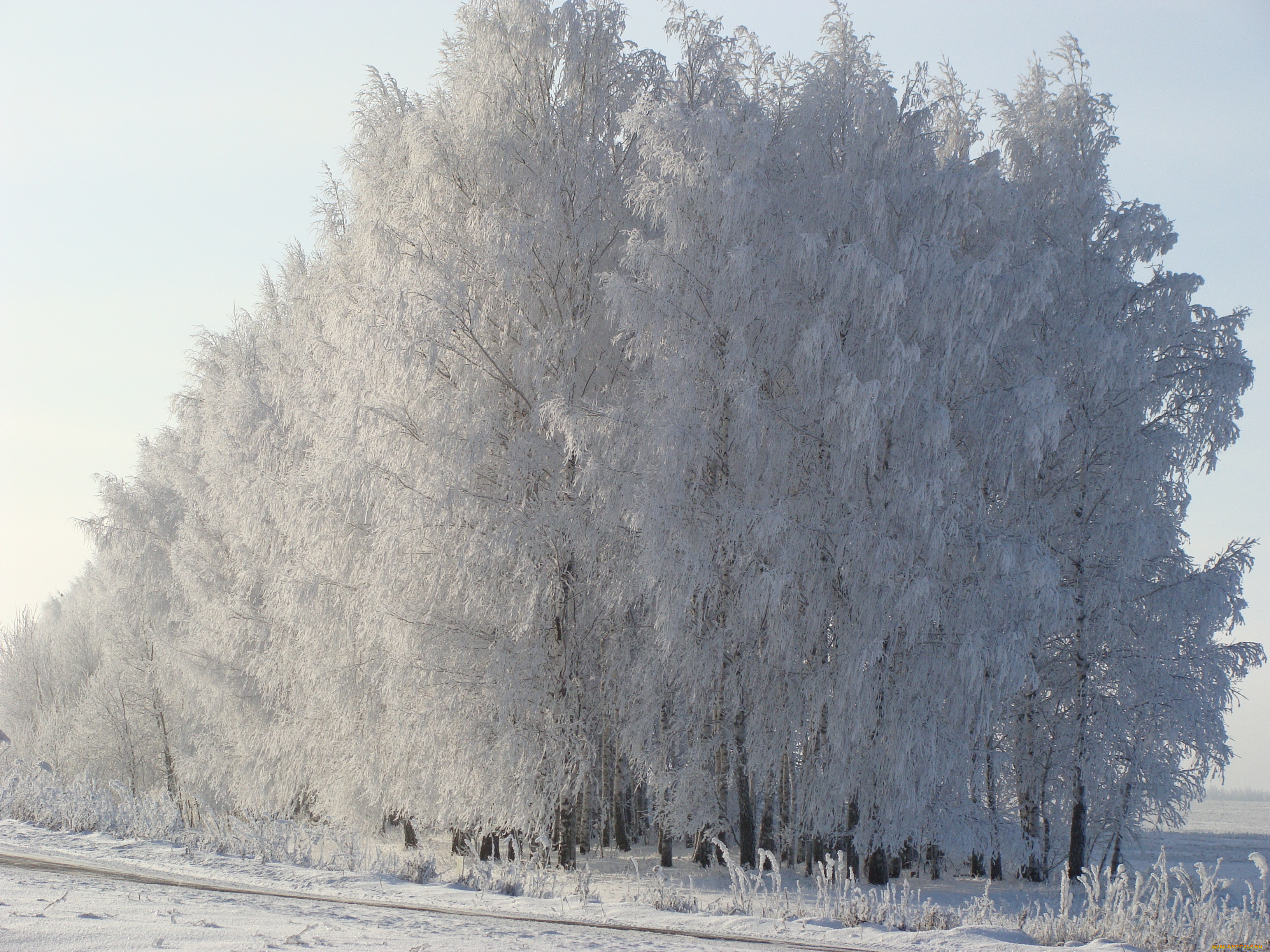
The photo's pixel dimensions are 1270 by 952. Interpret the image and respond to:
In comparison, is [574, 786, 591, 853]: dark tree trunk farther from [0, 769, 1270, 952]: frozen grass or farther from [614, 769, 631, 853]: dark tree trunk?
[0, 769, 1270, 952]: frozen grass

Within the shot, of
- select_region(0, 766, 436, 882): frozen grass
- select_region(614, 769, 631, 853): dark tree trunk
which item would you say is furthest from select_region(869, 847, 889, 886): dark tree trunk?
select_region(614, 769, 631, 853): dark tree trunk

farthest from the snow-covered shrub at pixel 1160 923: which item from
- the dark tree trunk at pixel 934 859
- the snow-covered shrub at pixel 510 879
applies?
the dark tree trunk at pixel 934 859

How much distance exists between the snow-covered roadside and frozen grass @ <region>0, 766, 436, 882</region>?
39.2 inches

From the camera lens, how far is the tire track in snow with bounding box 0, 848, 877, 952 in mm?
6148

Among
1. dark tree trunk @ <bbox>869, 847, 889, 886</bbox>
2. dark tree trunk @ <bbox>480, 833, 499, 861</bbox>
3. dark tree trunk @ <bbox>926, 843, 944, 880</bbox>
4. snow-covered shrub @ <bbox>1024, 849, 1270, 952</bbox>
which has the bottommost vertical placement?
dark tree trunk @ <bbox>926, 843, 944, 880</bbox>

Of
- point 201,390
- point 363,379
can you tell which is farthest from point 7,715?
point 363,379

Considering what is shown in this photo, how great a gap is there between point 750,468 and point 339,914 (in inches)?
272

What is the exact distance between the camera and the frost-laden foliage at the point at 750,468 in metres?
10.9

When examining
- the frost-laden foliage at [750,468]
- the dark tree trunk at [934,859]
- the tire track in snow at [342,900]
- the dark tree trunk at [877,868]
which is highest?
the frost-laden foliage at [750,468]

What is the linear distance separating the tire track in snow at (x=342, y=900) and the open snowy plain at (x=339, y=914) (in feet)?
0.09

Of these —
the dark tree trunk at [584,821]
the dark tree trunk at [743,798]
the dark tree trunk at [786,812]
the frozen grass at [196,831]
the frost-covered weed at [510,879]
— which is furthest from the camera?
the dark tree trunk at [584,821]

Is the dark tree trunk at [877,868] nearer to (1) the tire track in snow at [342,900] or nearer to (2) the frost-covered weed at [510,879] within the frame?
(2) the frost-covered weed at [510,879]

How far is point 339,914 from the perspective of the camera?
6602mm

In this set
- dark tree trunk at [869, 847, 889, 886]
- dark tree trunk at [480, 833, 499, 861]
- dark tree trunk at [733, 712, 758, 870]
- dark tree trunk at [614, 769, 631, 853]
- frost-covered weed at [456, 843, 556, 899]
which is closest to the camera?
frost-covered weed at [456, 843, 556, 899]
